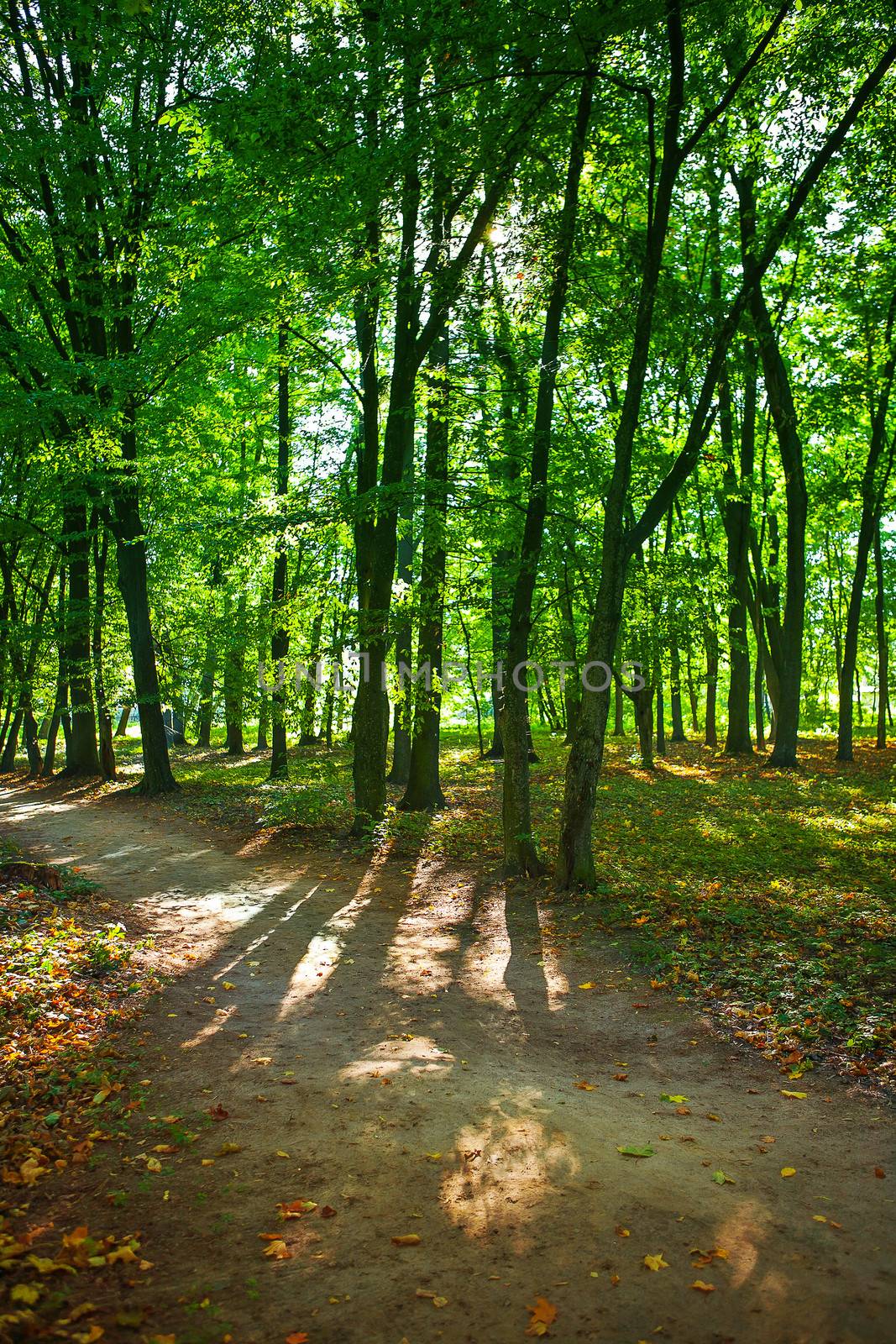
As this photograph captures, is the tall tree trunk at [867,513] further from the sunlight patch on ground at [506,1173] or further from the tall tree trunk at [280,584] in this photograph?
the sunlight patch on ground at [506,1173]

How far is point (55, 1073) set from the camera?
5133 millimetres

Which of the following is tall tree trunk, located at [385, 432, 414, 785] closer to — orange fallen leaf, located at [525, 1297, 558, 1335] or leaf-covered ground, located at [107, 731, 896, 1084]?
leaf-covered ground, located at [107, 731, 896, 1084]

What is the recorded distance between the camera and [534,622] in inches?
480

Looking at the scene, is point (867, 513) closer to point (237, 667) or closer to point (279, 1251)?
point (237, 667)

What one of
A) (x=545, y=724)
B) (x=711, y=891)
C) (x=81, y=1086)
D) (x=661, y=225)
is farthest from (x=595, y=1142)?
(x=545, y=724)

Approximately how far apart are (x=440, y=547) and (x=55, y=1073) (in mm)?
8724

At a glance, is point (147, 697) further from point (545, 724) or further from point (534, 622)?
point (545, 724)

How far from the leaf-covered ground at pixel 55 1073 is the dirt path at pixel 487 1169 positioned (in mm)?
231

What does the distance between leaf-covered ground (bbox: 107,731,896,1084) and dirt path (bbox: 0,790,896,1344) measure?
67 cm

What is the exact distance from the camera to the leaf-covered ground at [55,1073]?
3324 mm

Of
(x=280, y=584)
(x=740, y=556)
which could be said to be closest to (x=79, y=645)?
(x=280, y=584)

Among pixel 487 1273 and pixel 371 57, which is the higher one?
pixel 371 57

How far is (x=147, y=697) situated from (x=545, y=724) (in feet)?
78.3

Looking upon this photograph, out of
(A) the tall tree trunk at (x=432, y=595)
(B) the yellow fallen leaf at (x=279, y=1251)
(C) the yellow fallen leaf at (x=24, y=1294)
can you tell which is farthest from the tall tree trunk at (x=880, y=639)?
(C) the yellow fallen leaf at (x=24, y=1294)
